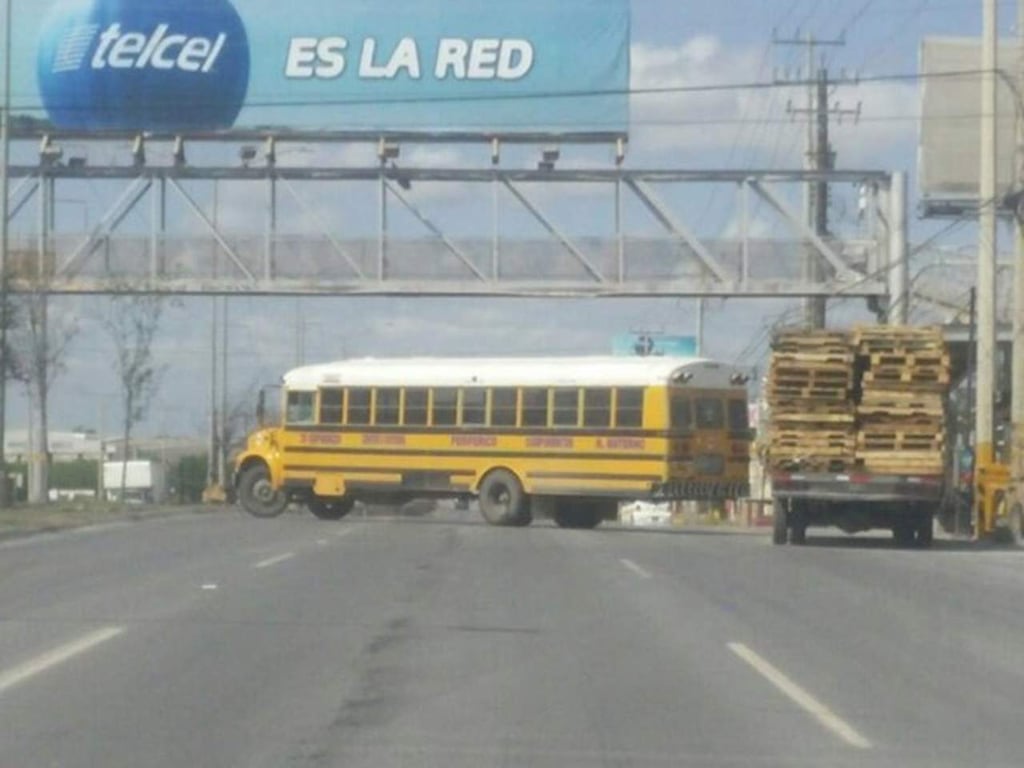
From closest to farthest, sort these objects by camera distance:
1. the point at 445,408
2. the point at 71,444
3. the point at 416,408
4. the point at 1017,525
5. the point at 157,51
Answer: the point at 1017,525 < the point at 445,408 < the point at 416,408 < the point at 157,51 < the point at 71,444

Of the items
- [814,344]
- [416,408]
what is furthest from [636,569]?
[416,408]

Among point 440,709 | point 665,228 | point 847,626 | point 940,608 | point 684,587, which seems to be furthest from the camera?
point 665,228

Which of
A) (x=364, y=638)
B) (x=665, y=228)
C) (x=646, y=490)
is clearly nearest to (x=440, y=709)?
(x=364, y=638)

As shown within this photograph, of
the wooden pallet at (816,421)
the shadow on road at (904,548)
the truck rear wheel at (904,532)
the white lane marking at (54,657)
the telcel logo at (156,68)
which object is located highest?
the telcel logo at (156,68)

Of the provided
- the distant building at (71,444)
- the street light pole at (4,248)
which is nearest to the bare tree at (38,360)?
the street light pole at (4,248)

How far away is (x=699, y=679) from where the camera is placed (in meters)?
14.5

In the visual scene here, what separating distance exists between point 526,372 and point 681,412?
303 cm

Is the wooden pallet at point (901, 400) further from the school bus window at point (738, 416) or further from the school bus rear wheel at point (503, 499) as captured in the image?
the school bus rear wheel at point (503, 499)

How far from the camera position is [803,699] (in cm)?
1355

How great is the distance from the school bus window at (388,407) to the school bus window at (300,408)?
1657mm

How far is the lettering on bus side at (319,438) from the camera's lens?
136 ft

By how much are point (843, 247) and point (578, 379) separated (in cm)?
1110

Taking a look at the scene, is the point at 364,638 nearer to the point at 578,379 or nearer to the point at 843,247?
the point at 578,379

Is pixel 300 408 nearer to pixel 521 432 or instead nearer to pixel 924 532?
pixel 521 432
